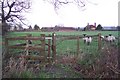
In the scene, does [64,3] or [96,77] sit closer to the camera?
[96,77]

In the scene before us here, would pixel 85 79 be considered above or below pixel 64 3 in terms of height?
below

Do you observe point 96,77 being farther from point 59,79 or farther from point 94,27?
point 94,27

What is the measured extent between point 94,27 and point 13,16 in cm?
374

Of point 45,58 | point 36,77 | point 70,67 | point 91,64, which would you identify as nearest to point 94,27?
point 45,58

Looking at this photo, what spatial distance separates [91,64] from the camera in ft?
24.7

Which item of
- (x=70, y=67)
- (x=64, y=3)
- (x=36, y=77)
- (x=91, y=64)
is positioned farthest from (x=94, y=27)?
(x=36, y=77)

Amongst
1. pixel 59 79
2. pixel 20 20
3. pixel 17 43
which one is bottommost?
pixel 59 79

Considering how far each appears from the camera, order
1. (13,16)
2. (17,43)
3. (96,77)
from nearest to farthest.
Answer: (96,77)
(17,43)
(13,16)

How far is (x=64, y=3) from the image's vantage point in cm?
1042

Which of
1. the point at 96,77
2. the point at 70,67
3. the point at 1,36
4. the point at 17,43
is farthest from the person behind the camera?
the point at 17,43

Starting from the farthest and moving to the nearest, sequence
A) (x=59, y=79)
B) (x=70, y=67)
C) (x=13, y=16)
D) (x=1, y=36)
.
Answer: (x=13, y=16) → (x=1, y=36) → (x=70, y=67) → (x=59, y=79)

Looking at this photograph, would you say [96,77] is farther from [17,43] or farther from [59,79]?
[17,43]

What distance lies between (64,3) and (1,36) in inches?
109

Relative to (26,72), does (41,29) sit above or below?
above
